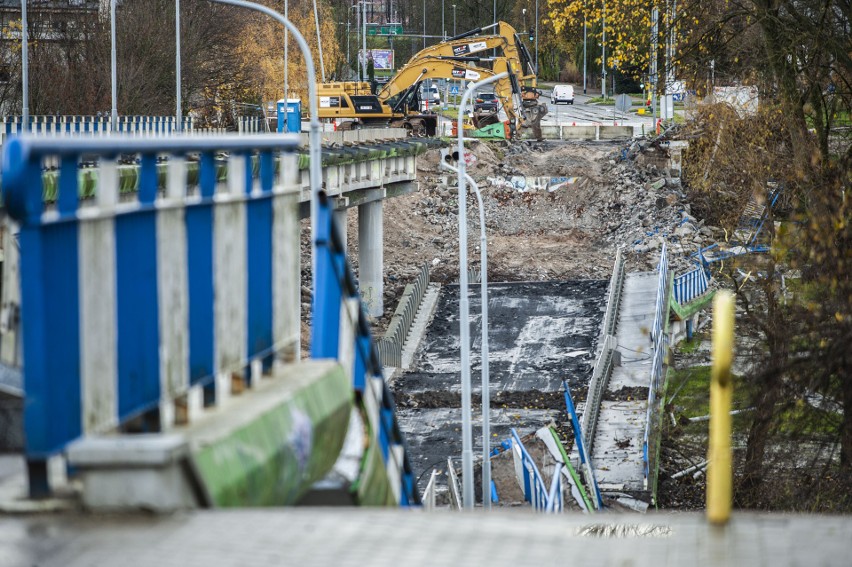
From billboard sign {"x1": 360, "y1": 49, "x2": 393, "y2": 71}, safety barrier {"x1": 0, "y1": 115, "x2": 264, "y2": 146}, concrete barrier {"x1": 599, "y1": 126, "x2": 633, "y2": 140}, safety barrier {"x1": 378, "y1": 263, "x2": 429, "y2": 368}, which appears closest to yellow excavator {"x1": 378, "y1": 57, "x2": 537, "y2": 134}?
concrete barrier {"x1": 599, "y1": 126, "x2": 633, "y2": 140}

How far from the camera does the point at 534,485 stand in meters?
19.8

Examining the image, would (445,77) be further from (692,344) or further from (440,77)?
(692,344)

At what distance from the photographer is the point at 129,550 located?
4.21 meters

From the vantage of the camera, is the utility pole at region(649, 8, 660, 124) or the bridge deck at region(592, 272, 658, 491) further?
the bridge deck at region(592, 272, 658, 491)

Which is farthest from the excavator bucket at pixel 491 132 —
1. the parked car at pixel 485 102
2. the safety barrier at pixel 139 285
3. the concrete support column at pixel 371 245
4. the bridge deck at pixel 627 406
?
the safety barrier at pixel 139 285

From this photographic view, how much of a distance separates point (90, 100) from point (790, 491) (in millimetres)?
42465

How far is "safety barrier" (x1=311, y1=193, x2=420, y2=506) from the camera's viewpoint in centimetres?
619

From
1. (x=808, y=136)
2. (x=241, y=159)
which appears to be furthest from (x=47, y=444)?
(x=808, y=136)

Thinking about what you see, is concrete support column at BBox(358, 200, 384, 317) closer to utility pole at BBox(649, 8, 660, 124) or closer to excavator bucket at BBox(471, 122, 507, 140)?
utility pole at BBox(649, 8, 660, 124)

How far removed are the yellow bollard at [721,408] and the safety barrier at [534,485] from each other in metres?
12.6

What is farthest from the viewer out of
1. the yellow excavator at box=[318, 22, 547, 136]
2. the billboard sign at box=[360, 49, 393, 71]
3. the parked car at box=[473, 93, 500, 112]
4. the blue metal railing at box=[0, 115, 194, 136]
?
the billboard sign at box=[360, 49, 393, 71]

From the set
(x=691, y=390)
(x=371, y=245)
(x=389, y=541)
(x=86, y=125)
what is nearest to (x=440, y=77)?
(x=371, y=245)

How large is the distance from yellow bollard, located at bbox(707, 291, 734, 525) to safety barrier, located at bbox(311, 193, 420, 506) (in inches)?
78.3

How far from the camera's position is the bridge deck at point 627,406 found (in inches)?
1004
